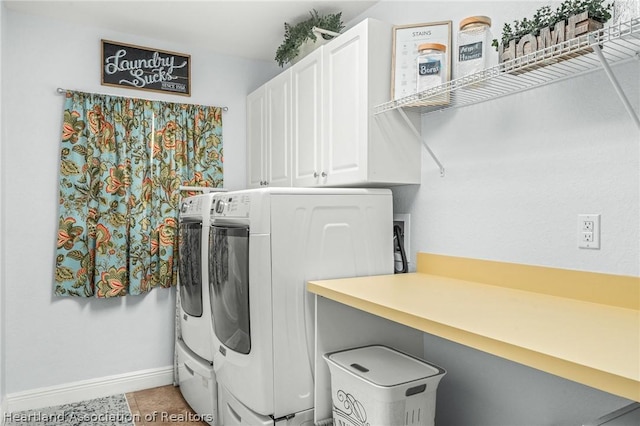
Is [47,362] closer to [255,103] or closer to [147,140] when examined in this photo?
[147,140]

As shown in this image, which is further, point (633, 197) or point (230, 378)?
point (230, 378)

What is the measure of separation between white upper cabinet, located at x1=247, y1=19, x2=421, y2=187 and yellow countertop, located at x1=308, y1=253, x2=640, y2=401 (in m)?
0.58

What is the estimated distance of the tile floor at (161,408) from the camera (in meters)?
2.58

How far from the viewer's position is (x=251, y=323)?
6.40 ft

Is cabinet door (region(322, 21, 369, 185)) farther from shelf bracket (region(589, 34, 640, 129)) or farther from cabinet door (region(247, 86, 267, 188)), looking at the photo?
shelf bracket (region(589, 34, 640, 129))

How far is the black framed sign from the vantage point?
2979 millimetres

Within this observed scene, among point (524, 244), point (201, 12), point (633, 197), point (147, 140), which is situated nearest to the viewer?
point (633, 197)

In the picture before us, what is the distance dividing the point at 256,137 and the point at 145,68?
0.91 m

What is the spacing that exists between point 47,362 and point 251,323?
5.71 feet

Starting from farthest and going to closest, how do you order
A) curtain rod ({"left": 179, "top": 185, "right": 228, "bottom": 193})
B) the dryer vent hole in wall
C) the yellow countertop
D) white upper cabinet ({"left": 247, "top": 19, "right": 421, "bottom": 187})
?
curtain rod ({"left": 179, "top": 185, "right": 228, "bottom": 193})
the dryer vent hole in wall
white upper cabinet ({"left": 247, "top": 19, "right": 421, "bottom": 187})
the yellow countertop

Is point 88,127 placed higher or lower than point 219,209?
higher

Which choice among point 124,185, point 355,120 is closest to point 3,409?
point 124,185

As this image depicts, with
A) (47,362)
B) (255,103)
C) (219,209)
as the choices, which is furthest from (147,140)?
(47,362)

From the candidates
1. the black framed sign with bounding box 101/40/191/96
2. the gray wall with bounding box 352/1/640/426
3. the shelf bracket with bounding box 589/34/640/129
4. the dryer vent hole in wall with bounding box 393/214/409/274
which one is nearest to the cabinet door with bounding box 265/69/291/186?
the black framed sign with bounding box 101/40/191/96
